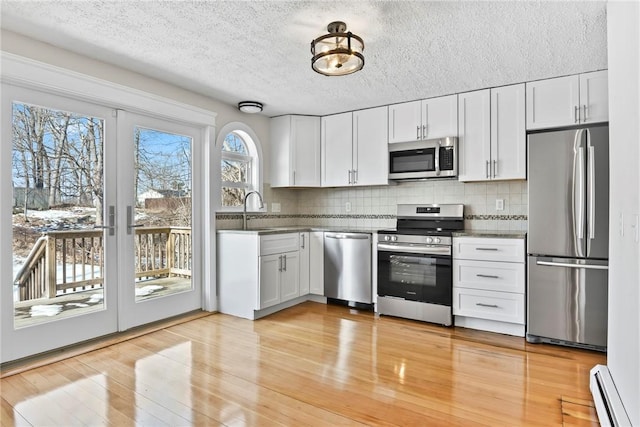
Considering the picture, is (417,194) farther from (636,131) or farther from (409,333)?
(636,131)

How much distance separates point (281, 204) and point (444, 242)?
2231 millimetres

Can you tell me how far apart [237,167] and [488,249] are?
2858mm

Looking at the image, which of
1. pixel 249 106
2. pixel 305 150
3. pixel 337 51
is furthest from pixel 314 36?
pixel 305 150

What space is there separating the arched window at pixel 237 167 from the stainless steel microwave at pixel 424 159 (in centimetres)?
167

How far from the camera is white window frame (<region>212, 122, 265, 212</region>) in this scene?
3.94 metres

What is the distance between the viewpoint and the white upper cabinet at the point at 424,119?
12.1 ft

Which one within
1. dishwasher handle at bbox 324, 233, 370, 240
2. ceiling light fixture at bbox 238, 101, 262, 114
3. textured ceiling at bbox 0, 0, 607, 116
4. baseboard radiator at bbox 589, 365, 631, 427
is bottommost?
baseboard radiator at bbox 589, 365, 631, 427

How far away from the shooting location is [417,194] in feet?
13.9

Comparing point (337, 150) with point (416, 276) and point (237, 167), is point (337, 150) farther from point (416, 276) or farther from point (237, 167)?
point (416, 276)

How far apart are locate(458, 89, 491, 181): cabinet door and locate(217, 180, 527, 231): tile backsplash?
0.37m

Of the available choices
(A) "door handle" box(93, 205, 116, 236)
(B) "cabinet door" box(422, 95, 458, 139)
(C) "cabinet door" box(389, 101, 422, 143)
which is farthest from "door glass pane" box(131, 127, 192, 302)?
(B) "cabinet door" box(422, 95, 458, 139)

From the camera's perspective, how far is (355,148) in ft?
14.1

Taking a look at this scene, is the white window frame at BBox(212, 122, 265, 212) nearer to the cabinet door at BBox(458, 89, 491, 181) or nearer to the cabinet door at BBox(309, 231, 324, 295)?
the cabinet door at BBox(309, 231, 324, 295)

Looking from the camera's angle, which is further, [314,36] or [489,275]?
[489,275]
